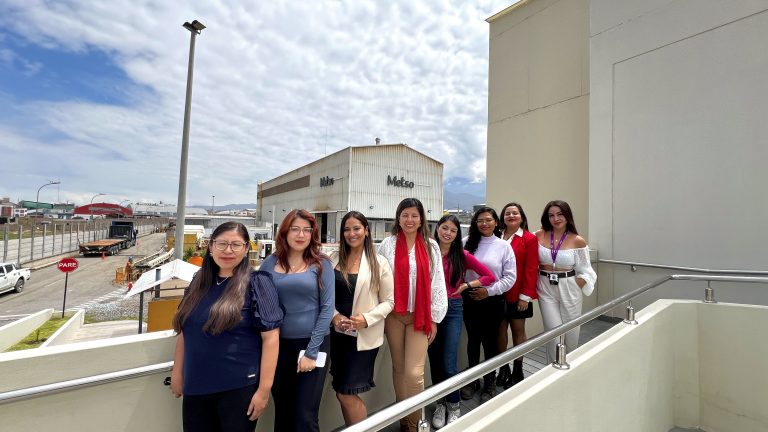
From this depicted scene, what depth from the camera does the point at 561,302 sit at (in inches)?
124

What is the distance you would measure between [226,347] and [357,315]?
755mm

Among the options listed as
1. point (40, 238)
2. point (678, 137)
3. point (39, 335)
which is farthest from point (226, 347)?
point (40, 238)

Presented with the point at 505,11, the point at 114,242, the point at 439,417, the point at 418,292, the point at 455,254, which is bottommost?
the point at 114,242

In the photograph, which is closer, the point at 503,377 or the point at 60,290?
the point at 503,377

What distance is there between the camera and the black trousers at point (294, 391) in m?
1.91

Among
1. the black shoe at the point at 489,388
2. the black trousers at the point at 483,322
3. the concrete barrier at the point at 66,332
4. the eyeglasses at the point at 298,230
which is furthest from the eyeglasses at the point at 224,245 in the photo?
the concrete barrier at the point at 66,332

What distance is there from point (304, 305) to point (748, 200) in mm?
5138

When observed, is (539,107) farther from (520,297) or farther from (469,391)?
(469,391)

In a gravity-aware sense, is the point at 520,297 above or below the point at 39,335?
above

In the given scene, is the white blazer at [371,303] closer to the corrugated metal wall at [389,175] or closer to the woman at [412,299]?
the woman at [412,299]

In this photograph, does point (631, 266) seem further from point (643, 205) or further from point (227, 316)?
point (227, 316)

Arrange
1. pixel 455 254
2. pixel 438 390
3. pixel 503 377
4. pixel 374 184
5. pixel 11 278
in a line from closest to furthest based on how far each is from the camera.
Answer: pixel 438 390 < pixel 455 254 < pixel 503 377 < pixel 11 278 < pixel 374 184

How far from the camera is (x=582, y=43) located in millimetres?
6590

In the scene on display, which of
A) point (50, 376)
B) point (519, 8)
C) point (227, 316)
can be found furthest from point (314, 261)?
point (519, 8)
